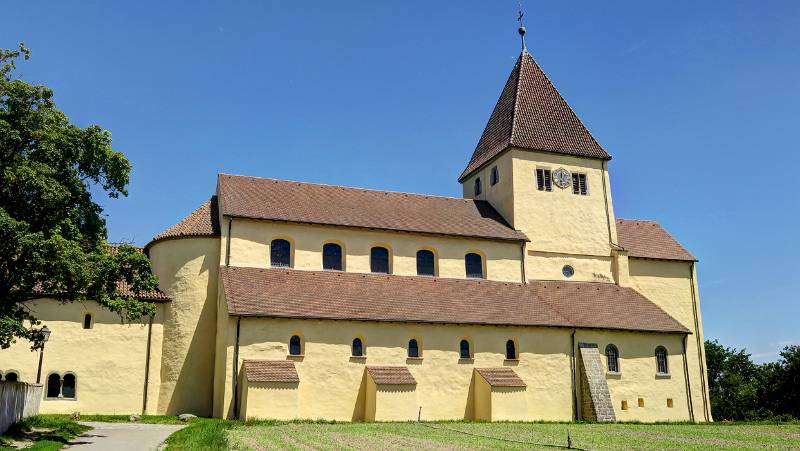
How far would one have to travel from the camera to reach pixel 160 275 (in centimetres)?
3155

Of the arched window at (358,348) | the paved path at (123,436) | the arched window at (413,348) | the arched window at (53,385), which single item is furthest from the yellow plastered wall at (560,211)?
the arched window at (53,385)

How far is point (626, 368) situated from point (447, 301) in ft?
31.1

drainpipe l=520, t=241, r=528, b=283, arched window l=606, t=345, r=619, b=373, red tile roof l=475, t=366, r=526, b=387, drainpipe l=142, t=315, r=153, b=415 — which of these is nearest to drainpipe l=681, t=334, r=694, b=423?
arched window l=606, t=345, r=619, b=373

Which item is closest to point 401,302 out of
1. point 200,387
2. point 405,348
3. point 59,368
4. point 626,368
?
point 405,348

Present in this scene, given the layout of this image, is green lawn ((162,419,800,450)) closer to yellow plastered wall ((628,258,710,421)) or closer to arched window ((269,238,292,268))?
arched window ((269,238,292,268))

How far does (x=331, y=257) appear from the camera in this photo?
109 ft

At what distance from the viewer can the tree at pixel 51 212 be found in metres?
19.4

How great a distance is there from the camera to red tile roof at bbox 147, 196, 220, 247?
31516 millimetres

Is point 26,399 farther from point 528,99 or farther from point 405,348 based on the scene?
point 528,99

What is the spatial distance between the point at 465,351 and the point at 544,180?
1217 cm

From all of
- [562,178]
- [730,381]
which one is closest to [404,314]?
[562,178]

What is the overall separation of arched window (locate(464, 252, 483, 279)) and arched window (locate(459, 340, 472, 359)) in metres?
4.82

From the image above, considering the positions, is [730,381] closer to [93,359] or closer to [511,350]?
[511,350]

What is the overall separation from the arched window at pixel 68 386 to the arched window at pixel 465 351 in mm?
16532
